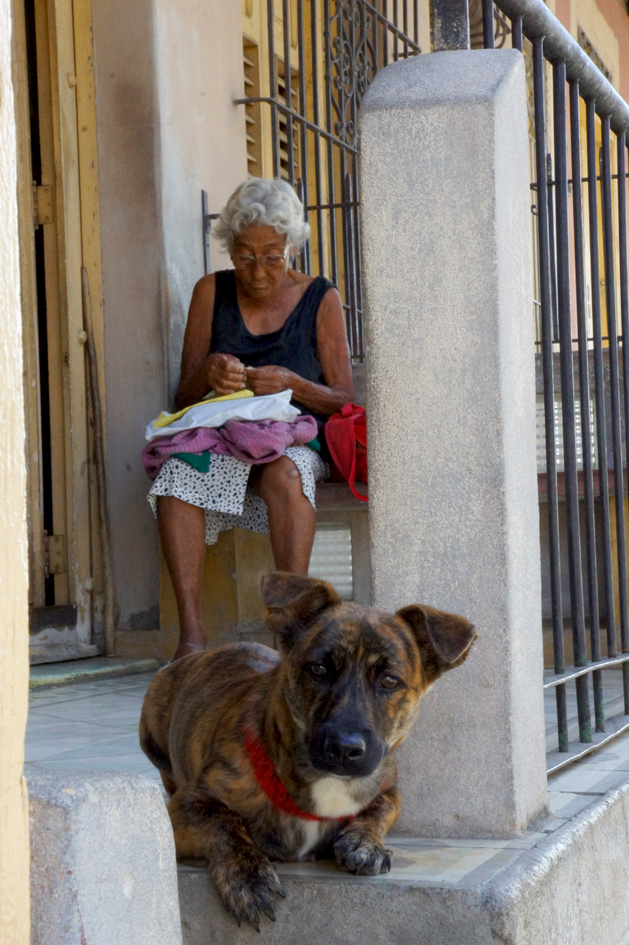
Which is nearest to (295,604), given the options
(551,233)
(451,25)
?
(451,25)

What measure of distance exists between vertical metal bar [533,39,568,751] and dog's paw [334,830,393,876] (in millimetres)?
851

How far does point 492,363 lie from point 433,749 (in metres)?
0.81

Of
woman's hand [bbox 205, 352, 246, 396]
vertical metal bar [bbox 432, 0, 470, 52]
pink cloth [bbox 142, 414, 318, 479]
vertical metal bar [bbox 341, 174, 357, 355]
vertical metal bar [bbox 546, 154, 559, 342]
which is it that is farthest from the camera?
vertical metal bar [bbox 341, 174, 357, 355]

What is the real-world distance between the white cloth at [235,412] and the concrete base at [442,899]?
2.27 meters

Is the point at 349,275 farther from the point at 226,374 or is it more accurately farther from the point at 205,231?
the point at 226,374

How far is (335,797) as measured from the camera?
2.17m

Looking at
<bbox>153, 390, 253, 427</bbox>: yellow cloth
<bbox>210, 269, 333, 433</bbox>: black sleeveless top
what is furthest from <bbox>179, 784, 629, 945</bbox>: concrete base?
<bbox>210, 269, 333, 433</bbox>: black sleeveless top

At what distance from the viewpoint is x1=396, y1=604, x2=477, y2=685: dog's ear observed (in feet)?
6.94

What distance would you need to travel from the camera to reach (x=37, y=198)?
5379 mm

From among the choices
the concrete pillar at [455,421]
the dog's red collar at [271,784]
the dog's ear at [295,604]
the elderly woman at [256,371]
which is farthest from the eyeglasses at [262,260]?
the dog's red collar at [271,784]

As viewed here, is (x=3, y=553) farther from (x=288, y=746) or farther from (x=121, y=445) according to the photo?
(x=121, y=445)

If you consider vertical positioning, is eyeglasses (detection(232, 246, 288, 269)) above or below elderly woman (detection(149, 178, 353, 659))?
above

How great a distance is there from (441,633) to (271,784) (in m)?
0.46

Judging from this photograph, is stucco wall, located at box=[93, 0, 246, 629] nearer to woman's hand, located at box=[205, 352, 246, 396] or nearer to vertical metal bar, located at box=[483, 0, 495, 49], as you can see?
woman's hand, located at box=[205, 352, 246, 396]
